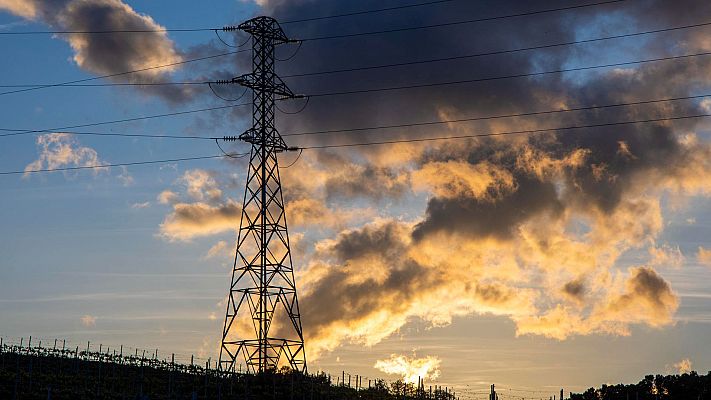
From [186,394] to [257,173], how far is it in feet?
59.6

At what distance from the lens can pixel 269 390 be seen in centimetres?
7869

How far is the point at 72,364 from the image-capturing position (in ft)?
303

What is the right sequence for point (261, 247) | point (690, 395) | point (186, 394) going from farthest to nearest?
point (690, 395) → point (186, 394) → point (261, 247)

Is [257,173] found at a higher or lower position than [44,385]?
higher

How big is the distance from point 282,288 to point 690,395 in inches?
Answer: 2006

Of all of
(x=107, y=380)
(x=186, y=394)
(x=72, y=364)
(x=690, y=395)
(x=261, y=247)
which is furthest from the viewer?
(x=690, y=395)

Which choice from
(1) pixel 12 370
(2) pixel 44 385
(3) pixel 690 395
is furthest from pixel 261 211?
(3) pixel 690 395

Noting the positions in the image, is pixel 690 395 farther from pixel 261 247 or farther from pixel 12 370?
pixel 12 370

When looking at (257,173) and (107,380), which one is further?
(107,380)

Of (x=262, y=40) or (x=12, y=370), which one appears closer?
(x=262, y=40)

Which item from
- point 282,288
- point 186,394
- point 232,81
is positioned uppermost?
point 232,81

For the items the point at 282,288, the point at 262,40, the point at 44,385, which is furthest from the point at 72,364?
the point at 262,40

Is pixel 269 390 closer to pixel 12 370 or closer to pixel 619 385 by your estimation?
pixel 12 370

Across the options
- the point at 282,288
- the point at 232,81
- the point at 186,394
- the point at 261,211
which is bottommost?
the point at 186,394
